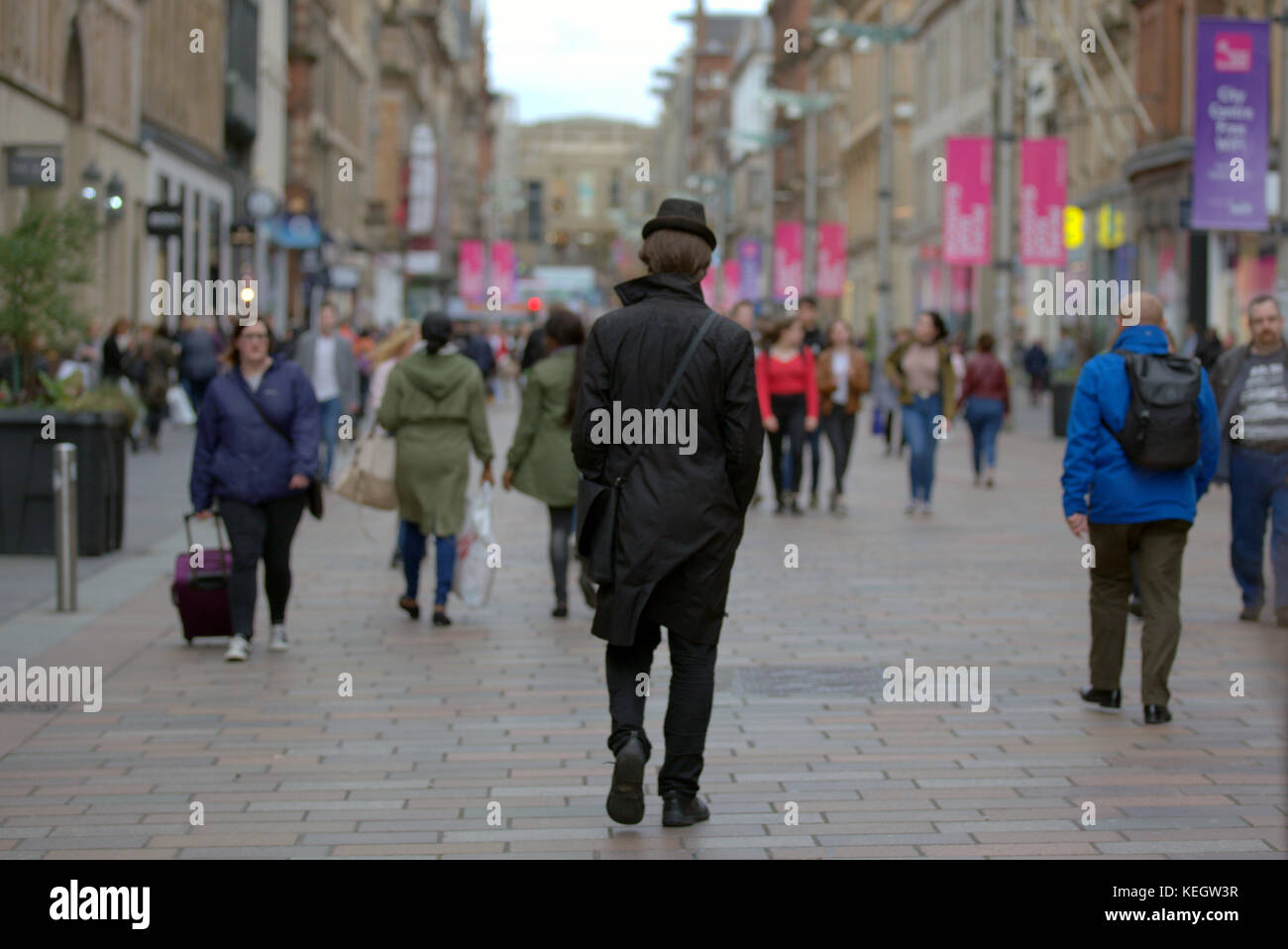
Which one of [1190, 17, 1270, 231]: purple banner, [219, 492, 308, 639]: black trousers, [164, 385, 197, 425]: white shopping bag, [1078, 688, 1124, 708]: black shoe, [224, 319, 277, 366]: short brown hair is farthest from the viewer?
[164, 385, 197, 425]: white shopping bag

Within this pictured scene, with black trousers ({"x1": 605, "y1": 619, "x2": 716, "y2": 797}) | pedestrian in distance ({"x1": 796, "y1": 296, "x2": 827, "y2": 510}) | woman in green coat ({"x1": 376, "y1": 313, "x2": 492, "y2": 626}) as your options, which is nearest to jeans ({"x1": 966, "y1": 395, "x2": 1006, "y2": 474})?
pedestrian in distance ({"x1": 796, "y1": 296, "x2": 827, "y2": 510})

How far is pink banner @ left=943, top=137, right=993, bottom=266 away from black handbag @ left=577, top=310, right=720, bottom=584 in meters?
27.8

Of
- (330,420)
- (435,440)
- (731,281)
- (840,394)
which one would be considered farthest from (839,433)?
(731,281)

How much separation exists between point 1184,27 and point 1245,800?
Result: 3311 cm

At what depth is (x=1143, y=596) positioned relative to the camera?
8.37m

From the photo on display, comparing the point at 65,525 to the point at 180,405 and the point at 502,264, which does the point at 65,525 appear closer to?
the point at 180,405

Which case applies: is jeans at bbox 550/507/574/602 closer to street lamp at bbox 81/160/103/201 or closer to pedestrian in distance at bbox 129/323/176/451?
pedestrian in distance at bbox 129/323/176/451

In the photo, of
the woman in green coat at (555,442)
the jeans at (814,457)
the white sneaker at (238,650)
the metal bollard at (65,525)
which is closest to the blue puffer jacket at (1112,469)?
the woman in green coat at (555,442)

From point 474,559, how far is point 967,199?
948 inches

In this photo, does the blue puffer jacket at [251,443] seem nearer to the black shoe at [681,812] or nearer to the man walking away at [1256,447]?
the black shoe at [681,812]

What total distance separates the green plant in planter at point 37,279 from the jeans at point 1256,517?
782cm

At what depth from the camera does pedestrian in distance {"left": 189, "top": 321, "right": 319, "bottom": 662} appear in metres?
9.89
